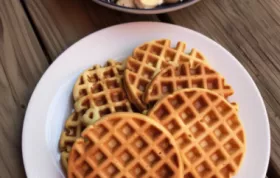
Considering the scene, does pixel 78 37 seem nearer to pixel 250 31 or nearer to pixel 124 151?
pixel 124 151

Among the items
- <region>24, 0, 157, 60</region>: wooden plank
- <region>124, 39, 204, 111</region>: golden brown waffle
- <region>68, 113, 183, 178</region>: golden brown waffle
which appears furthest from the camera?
<region>24, 0, 157, 60</region>: wooden plank

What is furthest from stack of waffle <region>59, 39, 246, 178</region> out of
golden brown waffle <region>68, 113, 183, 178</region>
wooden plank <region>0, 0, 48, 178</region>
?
wooden plank <region>0, 0, 48, 178</region>

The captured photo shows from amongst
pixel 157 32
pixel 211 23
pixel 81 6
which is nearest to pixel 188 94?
pixel 157 32

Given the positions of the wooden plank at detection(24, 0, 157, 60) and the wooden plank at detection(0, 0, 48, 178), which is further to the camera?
the wooden plank at detection(24, 0, 157, 60)

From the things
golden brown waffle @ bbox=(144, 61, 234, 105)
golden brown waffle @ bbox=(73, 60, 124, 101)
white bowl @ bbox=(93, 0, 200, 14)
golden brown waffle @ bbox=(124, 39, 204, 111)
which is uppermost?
white bowl @ bbox=(93, 0, 200, 14)

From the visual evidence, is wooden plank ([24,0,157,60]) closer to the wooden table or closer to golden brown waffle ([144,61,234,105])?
the wooden table

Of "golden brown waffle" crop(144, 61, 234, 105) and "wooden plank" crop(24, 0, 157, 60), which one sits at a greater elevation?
"wooden plank" crop(24, 0, 157, 60)
